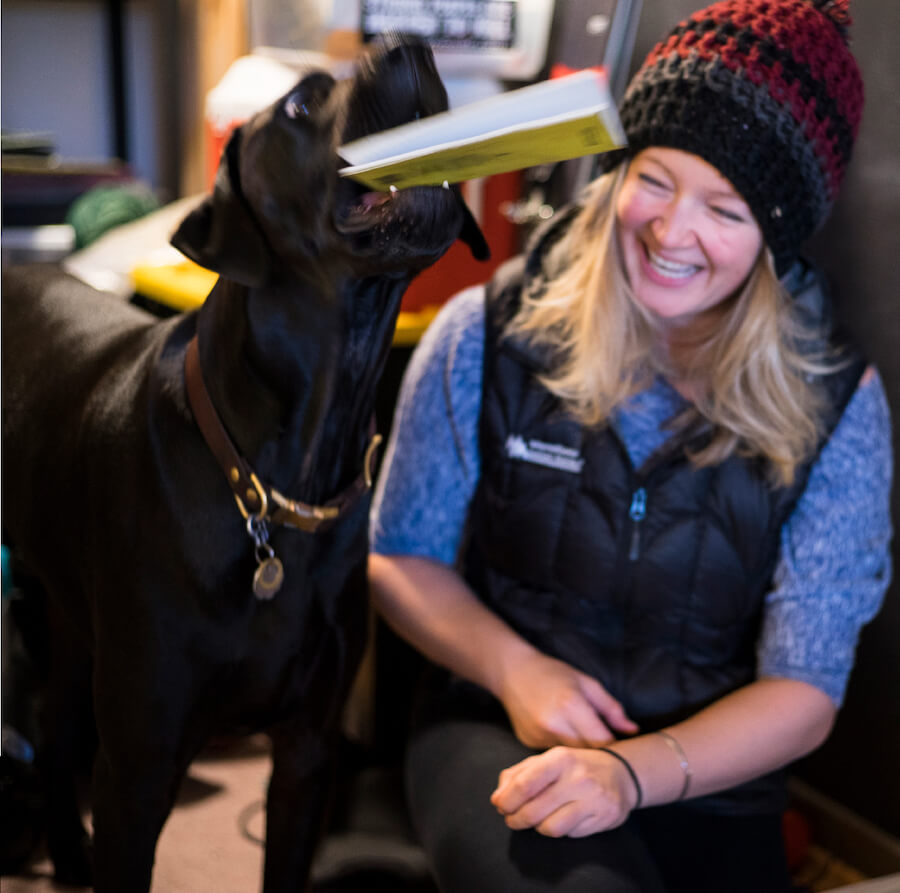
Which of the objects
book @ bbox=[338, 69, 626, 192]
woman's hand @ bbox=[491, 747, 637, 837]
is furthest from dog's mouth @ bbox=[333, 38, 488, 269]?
woman's hand @ bbox=[491, 747, 637, 837]

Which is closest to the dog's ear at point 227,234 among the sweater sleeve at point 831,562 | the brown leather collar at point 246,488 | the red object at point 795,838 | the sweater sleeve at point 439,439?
the brown leather collar at point 246,488

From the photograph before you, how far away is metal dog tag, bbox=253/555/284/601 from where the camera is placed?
0.88 metres

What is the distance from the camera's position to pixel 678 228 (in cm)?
112

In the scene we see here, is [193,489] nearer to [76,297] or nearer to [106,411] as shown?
[106,411]

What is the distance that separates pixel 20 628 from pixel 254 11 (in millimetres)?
1307

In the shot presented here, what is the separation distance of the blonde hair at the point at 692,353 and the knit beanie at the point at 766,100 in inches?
4.0

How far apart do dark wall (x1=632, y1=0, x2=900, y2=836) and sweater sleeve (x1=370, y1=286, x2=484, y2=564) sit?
0.55 meters

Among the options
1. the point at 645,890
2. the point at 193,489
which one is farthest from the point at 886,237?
the point at 193,489

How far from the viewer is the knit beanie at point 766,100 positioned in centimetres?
105

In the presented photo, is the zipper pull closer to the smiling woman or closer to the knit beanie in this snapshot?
the smiling woman

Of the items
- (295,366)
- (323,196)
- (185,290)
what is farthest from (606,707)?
(185,290)

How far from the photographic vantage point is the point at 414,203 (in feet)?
2.40

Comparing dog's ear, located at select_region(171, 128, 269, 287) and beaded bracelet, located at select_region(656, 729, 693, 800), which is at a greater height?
dog's ear, located at select_region(171, 128, 269, 287)

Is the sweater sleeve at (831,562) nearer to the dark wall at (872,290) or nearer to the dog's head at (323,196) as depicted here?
the dark wall at (872,290)
